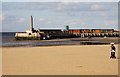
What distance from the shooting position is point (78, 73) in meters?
15.2

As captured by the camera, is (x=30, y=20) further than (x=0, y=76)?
Yes

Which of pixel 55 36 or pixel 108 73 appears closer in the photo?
pixel 108 73

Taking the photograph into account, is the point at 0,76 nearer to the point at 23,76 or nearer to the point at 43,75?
the point at 23,76

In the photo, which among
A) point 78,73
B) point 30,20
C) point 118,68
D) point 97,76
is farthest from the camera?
point 30,20

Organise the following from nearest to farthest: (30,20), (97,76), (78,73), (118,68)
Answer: (97,76), (78,73), (118,68), (30,20)

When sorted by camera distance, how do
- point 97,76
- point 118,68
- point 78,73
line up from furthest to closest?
point 118,68 < point 78,73 < point 97,76

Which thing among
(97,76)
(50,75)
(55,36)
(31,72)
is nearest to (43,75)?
(50,75)

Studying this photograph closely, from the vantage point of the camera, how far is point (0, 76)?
14.6m

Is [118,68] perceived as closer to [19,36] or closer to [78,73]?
[78,73]

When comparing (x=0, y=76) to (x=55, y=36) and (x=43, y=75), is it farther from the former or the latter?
(x=55, y=36)

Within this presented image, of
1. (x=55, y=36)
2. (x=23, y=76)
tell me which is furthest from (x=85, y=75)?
(x=55, y=36)

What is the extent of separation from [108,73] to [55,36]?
77.4m

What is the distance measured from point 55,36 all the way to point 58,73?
77.4 metres

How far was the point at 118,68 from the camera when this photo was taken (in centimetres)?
1708
